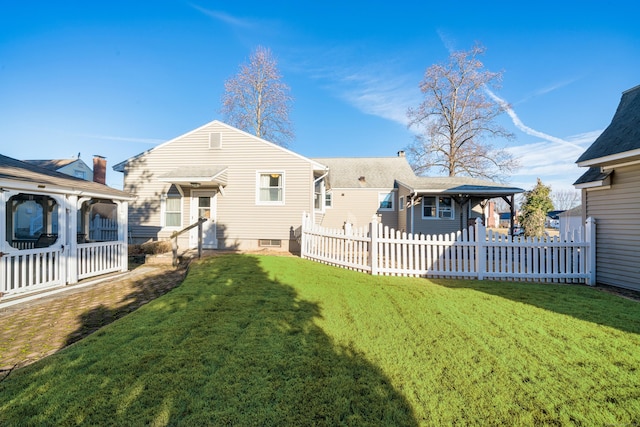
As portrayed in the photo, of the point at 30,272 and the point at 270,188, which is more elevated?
the point at 270,188

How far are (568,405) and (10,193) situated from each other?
Result: 30.3ft

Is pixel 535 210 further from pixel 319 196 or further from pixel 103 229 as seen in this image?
pixel 103 229

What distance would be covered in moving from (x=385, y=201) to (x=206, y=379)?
1812cm

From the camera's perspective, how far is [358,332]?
155 inches

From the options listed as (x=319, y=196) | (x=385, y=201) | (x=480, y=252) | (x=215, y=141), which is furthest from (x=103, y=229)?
(x=385, y=201)

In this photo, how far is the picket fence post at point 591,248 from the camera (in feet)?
24.1

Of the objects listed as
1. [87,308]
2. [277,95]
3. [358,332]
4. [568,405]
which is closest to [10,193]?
[87,308]

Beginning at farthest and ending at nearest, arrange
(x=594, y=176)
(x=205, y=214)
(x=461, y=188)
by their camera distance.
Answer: (x=461, y=188) → (x=205, y=214) → (x=594, y=176)

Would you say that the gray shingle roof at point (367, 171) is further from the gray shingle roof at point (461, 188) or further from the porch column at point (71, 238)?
the porch column at point (71, 238)

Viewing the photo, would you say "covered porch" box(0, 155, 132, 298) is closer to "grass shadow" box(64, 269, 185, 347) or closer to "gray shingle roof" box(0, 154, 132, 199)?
"gray shingle roof" box(0, 154, 132, 199)

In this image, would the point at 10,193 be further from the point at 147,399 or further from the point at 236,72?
the point at 236,72

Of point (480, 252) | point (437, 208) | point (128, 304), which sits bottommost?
point (128, 304)

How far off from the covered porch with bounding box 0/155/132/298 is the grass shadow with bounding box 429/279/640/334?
9.13m

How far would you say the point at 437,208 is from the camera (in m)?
16.9
